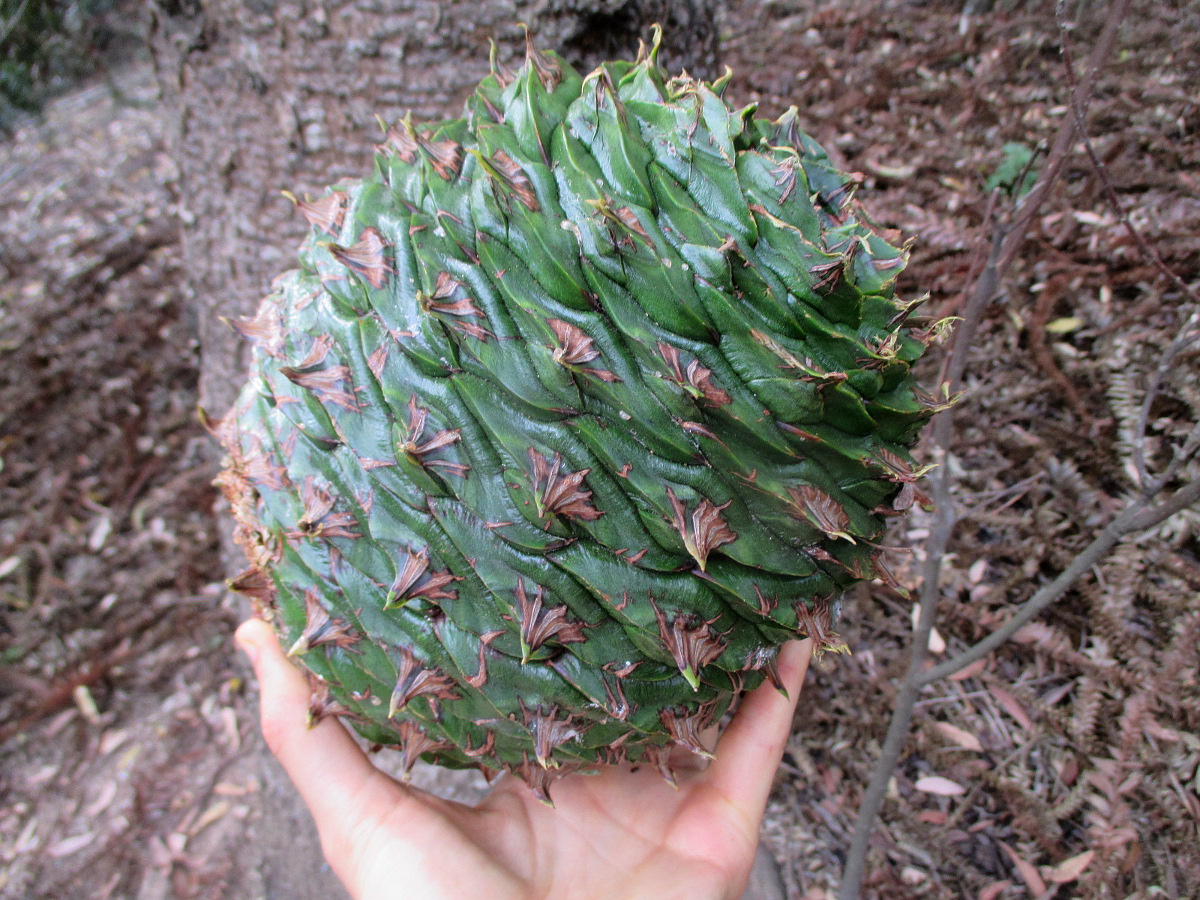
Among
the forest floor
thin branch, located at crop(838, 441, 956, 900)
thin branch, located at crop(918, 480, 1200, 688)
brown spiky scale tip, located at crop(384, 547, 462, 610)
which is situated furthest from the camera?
the forest floor

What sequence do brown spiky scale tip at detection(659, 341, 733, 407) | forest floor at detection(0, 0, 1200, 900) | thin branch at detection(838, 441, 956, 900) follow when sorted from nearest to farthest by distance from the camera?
brown spiky scale tip at detection(659, 341, 733, 407) → thin branch at detection(838, 441, 956, 900) → forest floor at detection(0, 0, 1200, 900)

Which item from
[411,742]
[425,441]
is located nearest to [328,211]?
[425,441]

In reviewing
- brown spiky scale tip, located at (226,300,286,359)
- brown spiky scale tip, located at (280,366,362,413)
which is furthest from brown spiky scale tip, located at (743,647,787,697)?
brown spiky scale tip, located at (226,300,286,359)

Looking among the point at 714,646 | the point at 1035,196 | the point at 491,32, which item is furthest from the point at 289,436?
the point at 1035,196

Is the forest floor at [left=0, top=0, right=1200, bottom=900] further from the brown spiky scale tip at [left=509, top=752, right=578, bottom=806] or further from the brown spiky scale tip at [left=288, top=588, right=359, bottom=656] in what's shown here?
the brown spiky scale tip at [left=288, top=588, right=359, bottom=656]

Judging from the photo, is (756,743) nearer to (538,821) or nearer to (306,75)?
(538,821)

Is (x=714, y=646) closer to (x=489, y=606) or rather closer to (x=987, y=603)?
Result: (x=489, y=606)

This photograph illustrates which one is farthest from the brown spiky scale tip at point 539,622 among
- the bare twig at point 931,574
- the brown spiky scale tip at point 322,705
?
the bare twig at point 931,574
